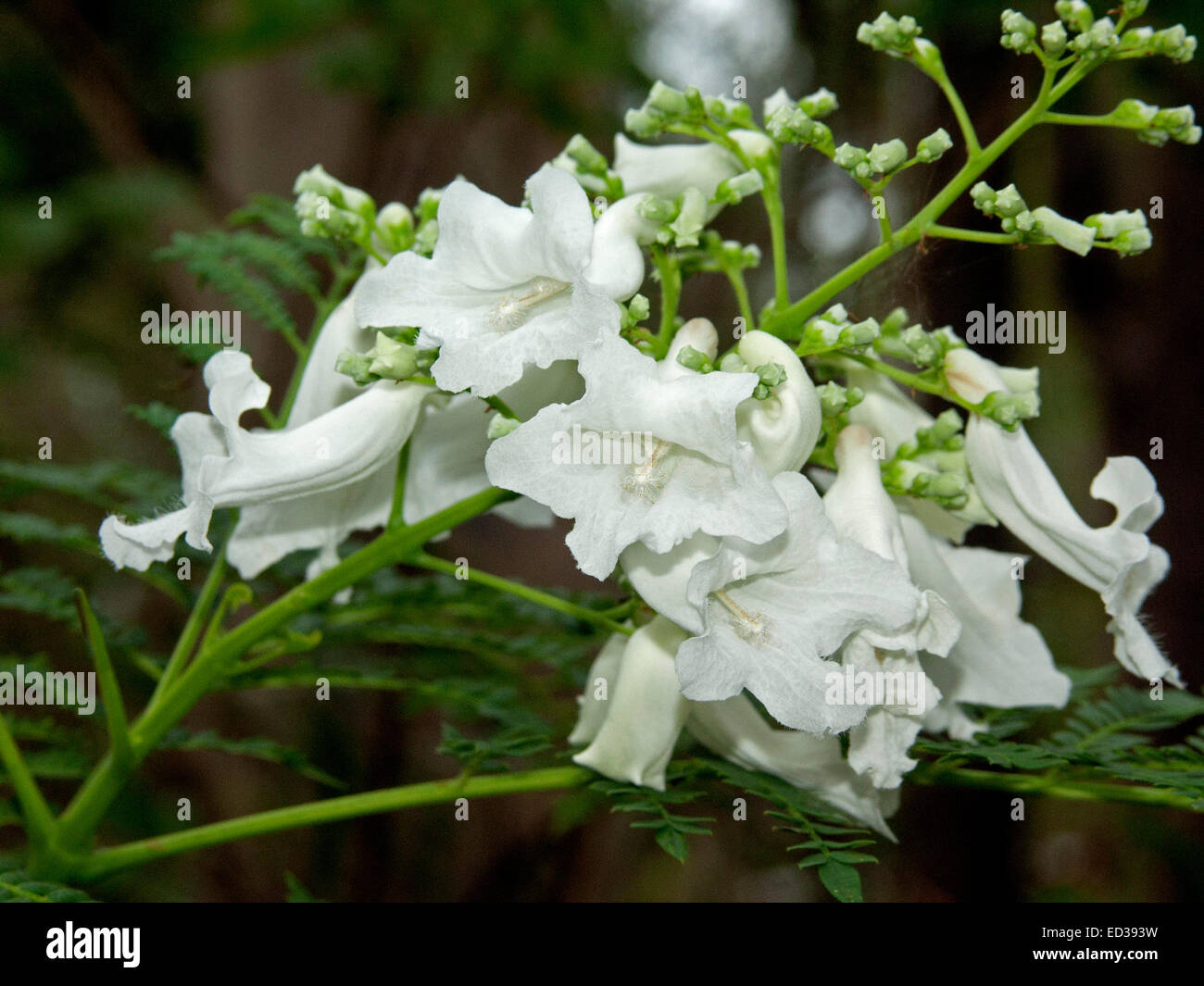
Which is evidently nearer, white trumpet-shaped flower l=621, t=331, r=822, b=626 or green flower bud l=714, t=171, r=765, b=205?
white trumpet-shaped flower l=621, t=331, r=822, b=626

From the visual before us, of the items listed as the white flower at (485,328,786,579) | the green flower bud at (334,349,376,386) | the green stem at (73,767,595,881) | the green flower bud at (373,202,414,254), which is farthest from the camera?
the green flower bud at (373,202,414,254)

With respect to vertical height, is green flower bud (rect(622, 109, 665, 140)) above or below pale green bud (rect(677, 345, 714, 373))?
above

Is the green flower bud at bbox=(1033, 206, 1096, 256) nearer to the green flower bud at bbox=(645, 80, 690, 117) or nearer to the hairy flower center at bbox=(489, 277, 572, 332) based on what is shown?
the green flower bud at bbox=(645, 80, 690, 117)

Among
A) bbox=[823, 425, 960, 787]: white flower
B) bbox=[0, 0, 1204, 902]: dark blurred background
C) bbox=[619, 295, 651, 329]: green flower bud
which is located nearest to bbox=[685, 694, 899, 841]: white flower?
bbox=[823, 425, 960, 787]: white flower

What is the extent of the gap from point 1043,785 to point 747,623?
52 cm

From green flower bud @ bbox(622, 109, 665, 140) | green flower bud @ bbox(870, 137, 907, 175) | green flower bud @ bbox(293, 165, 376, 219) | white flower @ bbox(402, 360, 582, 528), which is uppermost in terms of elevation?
green flower bud @ bbox(622, 109, 665, 140)

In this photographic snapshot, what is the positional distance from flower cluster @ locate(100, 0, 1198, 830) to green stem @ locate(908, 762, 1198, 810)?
73mm

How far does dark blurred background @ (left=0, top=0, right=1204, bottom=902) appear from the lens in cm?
360

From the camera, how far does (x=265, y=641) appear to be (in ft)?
5.48

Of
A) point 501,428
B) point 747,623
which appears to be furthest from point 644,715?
point 501,428

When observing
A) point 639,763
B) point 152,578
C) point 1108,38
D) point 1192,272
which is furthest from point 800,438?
point 1192,272

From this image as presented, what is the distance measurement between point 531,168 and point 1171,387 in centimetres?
244

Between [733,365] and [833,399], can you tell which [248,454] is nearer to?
[733,365]
